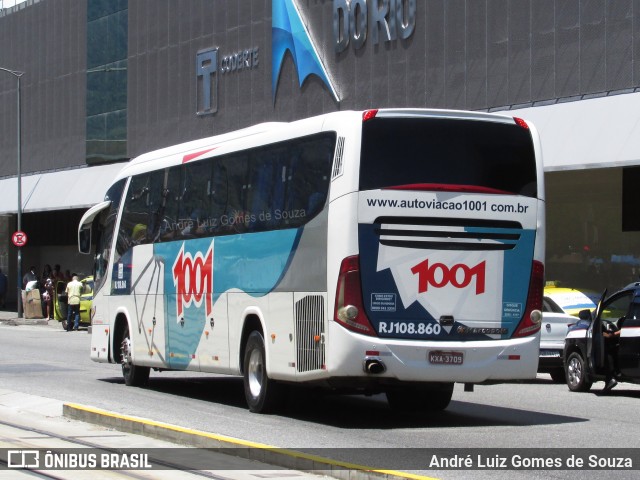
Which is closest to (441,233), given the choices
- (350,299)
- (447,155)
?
(447,155)

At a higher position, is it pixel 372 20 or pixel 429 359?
pixel 372 20

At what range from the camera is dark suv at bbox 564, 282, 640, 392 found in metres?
17.5

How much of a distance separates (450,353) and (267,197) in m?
3.18

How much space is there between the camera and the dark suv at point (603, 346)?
17516 millimetres

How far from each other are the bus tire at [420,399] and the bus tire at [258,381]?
1.49 metres

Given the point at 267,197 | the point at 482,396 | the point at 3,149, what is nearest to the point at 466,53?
the point at 482,396

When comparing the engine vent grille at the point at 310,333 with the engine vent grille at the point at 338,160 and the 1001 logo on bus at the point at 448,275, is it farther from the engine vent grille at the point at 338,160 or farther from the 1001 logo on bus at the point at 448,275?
the engine vent grille at the point at 338,160

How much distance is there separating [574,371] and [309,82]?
22.2 meters

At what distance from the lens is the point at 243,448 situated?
432 inches

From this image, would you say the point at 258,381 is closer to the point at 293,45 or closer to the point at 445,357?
the point at 445,357

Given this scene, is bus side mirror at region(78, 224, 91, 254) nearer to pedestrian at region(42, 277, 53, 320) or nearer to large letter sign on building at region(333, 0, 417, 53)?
large letter sign on building at region(333, 0, 417, 53)

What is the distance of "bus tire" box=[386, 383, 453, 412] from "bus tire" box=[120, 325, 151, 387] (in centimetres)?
531

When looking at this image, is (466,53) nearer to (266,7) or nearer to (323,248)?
(266,7)

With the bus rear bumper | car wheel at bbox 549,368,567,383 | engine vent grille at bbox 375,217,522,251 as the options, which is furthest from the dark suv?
engine vent grille at bbox 375,217,522,251
